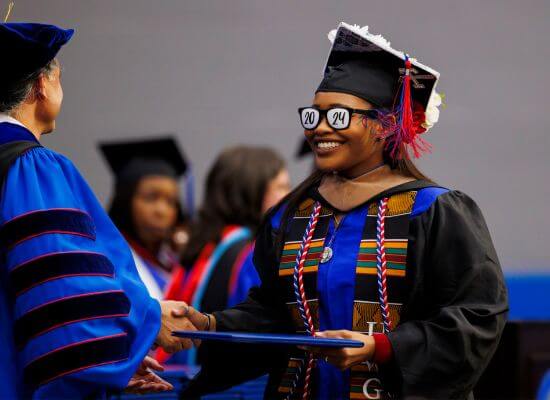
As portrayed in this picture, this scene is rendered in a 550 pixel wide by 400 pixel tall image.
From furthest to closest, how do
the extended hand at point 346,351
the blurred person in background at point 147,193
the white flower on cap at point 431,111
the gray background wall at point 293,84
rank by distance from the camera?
the gray background wall at point 293,84 < the blurred person in background at point 147,193 < the white flower on cap at point 431,111 < the extended hand at point 346,351

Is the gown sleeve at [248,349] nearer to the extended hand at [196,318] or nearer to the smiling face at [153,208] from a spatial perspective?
the extended hand at [196,318]

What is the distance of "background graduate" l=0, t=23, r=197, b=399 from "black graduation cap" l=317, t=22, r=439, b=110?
811 millimetres

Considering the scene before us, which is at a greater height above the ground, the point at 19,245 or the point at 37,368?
the point at 19,245

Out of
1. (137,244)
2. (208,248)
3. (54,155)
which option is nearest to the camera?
(54,155)

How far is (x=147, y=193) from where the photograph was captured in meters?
6.47

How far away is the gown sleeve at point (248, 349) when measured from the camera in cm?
303

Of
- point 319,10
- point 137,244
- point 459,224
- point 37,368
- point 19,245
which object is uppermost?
point 319,10

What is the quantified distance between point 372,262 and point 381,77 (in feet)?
1.84

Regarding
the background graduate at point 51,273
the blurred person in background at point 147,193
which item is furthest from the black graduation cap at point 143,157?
the background graduate at point 51,273

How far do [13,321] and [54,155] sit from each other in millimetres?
489

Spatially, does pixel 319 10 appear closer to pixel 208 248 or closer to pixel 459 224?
pixel 208 248

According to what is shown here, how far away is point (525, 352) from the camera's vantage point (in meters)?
4.88

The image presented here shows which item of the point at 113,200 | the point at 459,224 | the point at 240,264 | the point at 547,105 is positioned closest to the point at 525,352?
the point at 240,264

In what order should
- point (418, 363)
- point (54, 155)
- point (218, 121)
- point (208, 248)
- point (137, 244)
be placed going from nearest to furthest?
1. point (418, 363)
2. point (54, 155)
3. point (208, 248)
4. point (137, 244)
5. point (218, 121)
